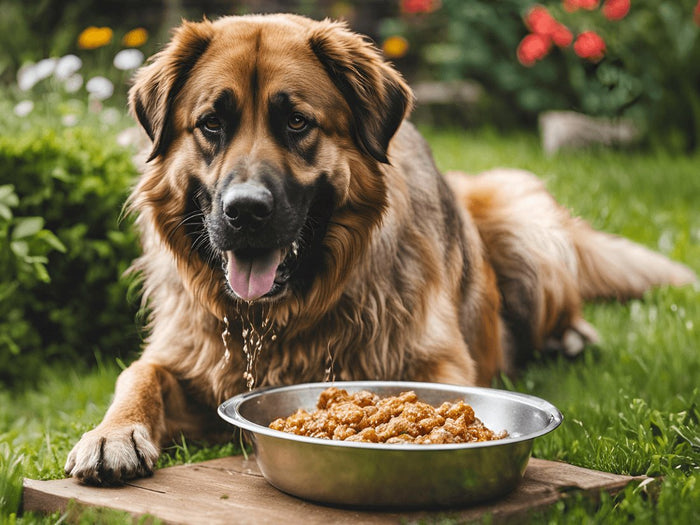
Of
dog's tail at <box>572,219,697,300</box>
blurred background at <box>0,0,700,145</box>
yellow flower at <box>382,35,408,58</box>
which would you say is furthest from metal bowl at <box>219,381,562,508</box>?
yellow flower at <box>382,35,408,58</box>

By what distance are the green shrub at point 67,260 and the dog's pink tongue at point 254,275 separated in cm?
157

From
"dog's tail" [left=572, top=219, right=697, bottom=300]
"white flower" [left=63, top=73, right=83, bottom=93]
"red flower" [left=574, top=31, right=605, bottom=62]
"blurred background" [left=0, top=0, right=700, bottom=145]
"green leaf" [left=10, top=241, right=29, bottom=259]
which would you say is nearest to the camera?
"green leaf" [left=10, top=241, right=29, bottom=259]

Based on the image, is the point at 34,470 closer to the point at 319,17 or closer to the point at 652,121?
the point at 652,121

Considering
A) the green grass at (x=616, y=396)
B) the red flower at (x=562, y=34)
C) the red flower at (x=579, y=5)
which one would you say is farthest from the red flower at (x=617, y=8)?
the green grass at (x=616, y=396)

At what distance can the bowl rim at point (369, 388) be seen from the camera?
223cm

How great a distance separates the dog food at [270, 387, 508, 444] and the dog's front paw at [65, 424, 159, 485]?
1.37 feet

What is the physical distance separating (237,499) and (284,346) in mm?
812

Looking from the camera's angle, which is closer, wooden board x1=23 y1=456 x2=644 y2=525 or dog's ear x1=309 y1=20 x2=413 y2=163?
wooden board x1=23 y1=456 x2=644 y2=525

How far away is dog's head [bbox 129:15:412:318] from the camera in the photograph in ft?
9.52

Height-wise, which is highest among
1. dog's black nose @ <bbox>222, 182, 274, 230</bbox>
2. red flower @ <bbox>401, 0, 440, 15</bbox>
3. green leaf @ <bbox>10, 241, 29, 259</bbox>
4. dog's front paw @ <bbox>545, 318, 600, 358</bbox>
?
red flower @ <bbox>401, 0, 440, 15</bbox>

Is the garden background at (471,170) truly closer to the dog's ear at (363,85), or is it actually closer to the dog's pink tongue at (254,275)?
the dog's pink tongue at (254,275)

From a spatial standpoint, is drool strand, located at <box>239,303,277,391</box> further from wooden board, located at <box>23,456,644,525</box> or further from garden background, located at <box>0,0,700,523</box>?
wooden board, located at <box>23,456,644,525</box>

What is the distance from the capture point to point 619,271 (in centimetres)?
497

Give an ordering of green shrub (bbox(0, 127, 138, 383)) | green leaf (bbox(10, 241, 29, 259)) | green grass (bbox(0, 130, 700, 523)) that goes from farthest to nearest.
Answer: green shrub (bbox(0, 127, 138, 383)) → green leaf (bbox(10, 241, 29, 259)) → green grass (bbox(0, 130, 700, 523))
